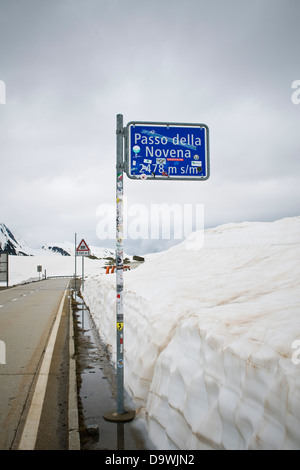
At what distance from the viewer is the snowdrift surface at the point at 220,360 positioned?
9.74 feet

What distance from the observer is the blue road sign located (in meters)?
5.31

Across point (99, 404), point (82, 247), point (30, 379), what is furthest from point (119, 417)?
point (82, 247)

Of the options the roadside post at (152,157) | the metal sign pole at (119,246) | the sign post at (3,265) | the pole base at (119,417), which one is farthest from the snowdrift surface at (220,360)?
the sign post at (3,265)

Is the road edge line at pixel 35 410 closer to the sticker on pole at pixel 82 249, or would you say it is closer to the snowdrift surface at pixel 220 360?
the snowdrift surface at pixel 220 360

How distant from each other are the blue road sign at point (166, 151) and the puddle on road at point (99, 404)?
3474 mm

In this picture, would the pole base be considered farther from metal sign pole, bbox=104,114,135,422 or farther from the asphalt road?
the asphalt road

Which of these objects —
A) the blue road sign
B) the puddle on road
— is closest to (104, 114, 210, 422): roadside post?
the blue road sign

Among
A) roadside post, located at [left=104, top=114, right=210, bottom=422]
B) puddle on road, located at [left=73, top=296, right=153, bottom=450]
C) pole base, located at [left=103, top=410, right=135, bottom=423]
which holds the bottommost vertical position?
puddle on road, located at [left=73, top=296, right=153, bottom=450]

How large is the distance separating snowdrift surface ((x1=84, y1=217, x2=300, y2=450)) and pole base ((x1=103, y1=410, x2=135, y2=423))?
0.21 m

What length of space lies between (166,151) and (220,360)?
305 cm

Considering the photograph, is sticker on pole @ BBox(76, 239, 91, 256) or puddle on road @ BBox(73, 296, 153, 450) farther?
sticker on pole @ BBox(76, 239, 91, 256)

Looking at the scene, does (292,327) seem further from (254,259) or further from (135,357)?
(254,259)

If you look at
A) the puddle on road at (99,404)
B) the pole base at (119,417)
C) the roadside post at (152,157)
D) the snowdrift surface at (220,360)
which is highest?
the roadside post at (152,157)

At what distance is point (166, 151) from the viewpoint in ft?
17.6
